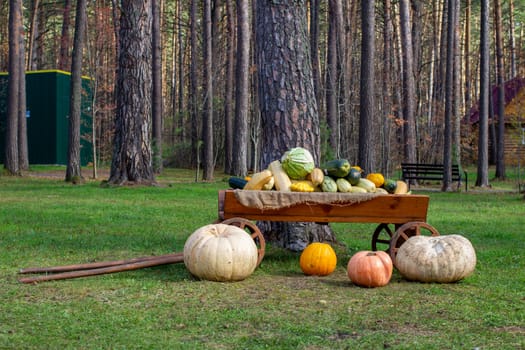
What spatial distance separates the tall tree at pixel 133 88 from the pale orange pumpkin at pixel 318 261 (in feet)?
42.3

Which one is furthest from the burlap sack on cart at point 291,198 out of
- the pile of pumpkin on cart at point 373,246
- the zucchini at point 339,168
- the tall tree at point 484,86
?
the tall tree at point 484,86

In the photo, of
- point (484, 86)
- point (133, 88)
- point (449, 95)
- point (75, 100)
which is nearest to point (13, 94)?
point (75, 100)

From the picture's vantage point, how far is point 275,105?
9445mm

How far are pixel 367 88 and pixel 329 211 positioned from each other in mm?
12936

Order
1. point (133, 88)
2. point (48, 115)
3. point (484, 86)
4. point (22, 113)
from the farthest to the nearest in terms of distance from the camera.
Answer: point (48, 115) < point (22, 113) < point (484, 86) < point (133, 88)

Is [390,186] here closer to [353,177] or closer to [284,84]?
[353,177]

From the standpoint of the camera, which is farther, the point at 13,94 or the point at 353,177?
the point at 13,94

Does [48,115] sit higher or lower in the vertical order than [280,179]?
higher

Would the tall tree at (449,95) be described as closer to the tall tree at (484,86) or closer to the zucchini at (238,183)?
the tall tree at (484,86)

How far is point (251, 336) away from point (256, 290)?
1844 mm

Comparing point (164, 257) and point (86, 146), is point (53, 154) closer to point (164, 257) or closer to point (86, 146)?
point (86, 146)

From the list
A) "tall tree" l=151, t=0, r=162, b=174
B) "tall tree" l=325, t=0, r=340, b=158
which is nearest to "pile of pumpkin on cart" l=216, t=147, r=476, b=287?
"tall tree" l=325, t=0, r=340, b=158

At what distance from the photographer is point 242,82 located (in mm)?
28781

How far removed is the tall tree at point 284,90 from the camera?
941 centimetres
